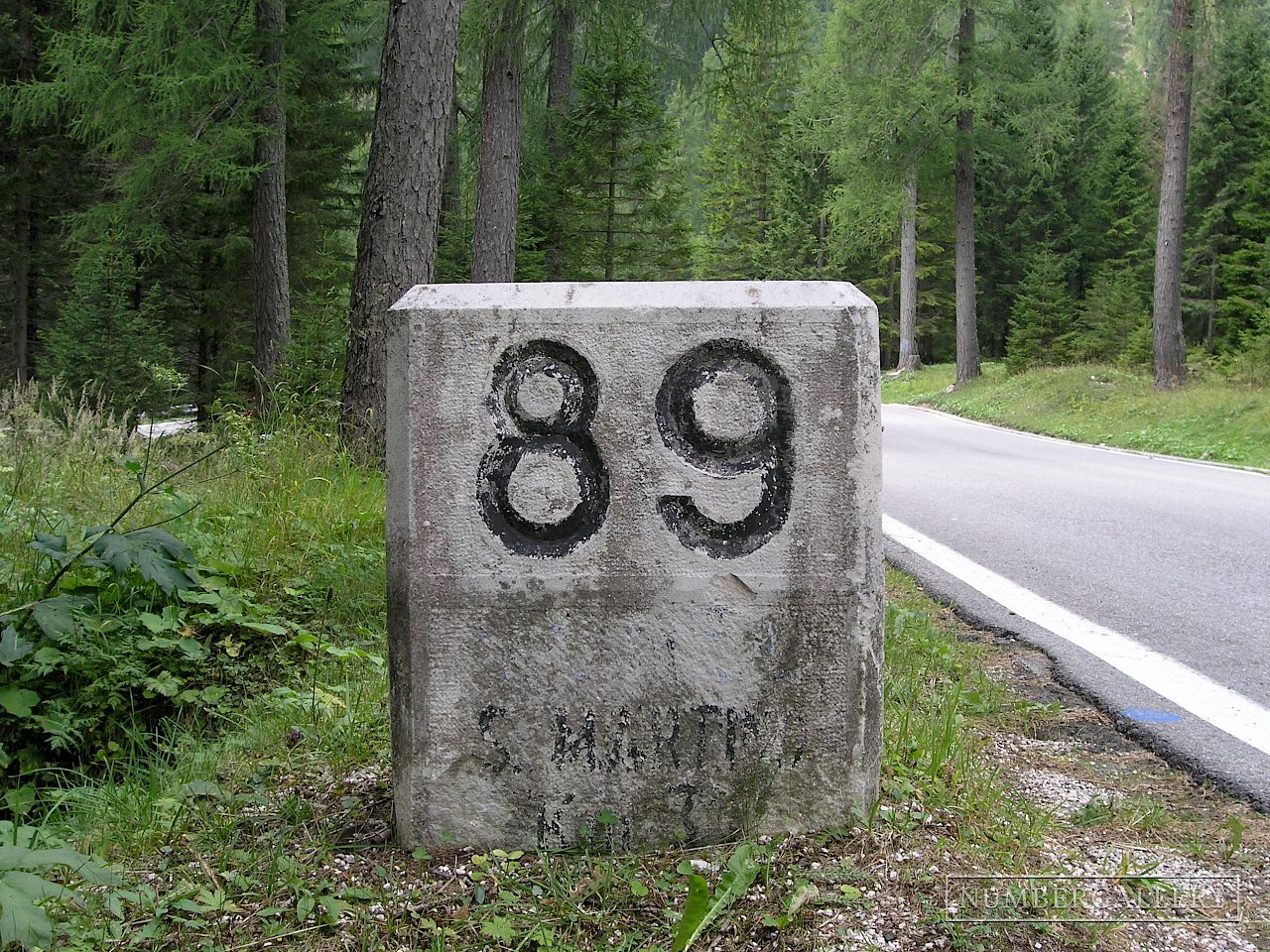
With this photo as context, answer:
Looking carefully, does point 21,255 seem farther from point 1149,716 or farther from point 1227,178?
point 1227,178

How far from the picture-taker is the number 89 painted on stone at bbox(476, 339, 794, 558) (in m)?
2.12

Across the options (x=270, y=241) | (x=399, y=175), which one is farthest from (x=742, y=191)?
(x=399, y=175)

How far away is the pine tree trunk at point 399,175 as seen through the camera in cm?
568

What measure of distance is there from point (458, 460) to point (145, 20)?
10394mm

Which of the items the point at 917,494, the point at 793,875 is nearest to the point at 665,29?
the point at 917,494

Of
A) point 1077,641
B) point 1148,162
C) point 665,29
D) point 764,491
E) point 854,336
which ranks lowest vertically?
point 1077,641

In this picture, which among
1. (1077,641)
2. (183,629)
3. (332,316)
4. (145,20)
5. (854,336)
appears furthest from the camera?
(145,20)

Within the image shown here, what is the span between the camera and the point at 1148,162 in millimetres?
34688

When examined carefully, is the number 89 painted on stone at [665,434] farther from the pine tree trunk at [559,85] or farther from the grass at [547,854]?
the pine tree trunk at [559,85]

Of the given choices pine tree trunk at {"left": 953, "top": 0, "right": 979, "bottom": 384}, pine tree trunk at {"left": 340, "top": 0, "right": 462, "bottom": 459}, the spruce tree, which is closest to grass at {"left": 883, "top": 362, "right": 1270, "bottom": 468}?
pine tree trunk at {"left": 953, "top": 0, "right": 979, "bottom": 384}

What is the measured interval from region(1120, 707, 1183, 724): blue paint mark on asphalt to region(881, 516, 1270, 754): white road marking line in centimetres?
9

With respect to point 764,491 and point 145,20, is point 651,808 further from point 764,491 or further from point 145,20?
point 145,20

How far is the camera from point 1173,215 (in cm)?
1571

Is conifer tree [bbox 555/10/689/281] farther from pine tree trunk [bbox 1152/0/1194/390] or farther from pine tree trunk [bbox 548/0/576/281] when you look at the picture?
pine tree trunk [bbox 1152/0/1194/390]
